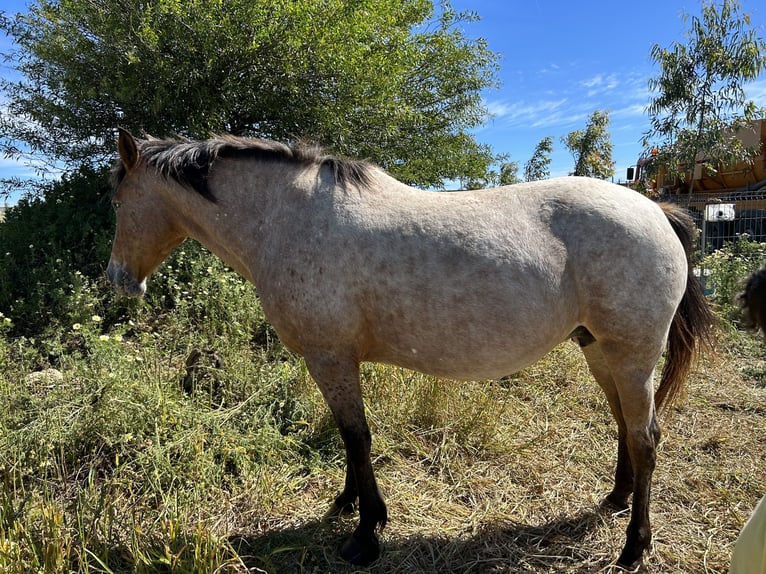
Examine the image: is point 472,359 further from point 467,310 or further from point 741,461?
point 741,461

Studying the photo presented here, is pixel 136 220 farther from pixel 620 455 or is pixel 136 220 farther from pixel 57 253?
pixel 57 253

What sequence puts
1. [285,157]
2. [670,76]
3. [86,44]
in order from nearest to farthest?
[285,157]
[86,44]
[670,76]

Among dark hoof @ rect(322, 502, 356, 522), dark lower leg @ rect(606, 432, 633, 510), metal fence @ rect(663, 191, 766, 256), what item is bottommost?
dark hoof @ rect(322, 502, 356, 522)

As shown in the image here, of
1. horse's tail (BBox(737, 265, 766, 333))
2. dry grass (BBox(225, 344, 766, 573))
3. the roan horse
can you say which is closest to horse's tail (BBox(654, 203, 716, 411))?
the roan horse

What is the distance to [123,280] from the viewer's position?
267cm

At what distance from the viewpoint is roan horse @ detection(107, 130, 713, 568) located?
212 centimetres

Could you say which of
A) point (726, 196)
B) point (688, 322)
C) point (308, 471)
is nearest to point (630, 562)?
point (688, 322)

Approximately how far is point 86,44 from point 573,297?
20.5 ft

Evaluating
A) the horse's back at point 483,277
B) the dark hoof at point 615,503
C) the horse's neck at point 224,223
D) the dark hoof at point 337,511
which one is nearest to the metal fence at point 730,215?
the dark hoof at point 615,503

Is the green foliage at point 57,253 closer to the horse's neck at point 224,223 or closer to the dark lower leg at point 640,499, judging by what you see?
the horse's neck at point 224,223

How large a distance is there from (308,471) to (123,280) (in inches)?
65.4

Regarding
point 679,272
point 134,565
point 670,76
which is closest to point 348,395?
point 134,565

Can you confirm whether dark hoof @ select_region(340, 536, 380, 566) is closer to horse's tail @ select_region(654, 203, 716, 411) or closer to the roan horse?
the roan horse

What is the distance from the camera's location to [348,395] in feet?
7.61
